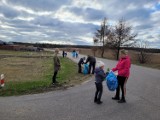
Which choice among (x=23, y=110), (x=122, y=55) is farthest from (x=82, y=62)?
(x=23, y=110)

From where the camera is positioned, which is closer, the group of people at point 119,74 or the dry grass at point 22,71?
the group of people at point 119,74

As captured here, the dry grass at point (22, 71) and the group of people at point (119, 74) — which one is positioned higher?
the group of people at point (119, 74)

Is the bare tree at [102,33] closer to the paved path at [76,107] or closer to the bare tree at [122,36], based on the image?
the bare tree at [122,36]

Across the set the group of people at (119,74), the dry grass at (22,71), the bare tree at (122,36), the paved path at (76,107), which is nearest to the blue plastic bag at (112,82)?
the group of people at (119,74)

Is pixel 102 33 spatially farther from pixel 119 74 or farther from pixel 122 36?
pixel 119 74

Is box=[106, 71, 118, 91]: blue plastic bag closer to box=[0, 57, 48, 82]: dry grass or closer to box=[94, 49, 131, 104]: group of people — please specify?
box=[94, 49, 131, 104]: group of people

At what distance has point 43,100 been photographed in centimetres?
984

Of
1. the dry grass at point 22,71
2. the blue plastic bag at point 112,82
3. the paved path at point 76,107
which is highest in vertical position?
the blue plastic bag at point 112,82

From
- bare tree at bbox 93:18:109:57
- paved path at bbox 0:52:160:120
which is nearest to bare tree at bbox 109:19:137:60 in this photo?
bare tree at bbox 93:18:109:57

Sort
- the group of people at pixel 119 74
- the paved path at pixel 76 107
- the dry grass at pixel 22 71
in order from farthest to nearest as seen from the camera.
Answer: the dry grass at pixel 22 71 < the group of people at pixel 119 74 < the paved path at pixel 76 107

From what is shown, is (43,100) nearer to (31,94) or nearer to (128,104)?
(31,94)

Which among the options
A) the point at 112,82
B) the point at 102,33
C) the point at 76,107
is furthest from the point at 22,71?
the point at 102,33

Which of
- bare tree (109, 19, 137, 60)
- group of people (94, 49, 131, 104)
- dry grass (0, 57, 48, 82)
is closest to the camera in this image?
group of people (94, 49, 131, 104)

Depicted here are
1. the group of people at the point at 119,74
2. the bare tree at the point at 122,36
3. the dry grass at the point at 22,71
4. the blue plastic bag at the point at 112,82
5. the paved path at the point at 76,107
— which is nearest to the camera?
the paved path at the point at 76,107
